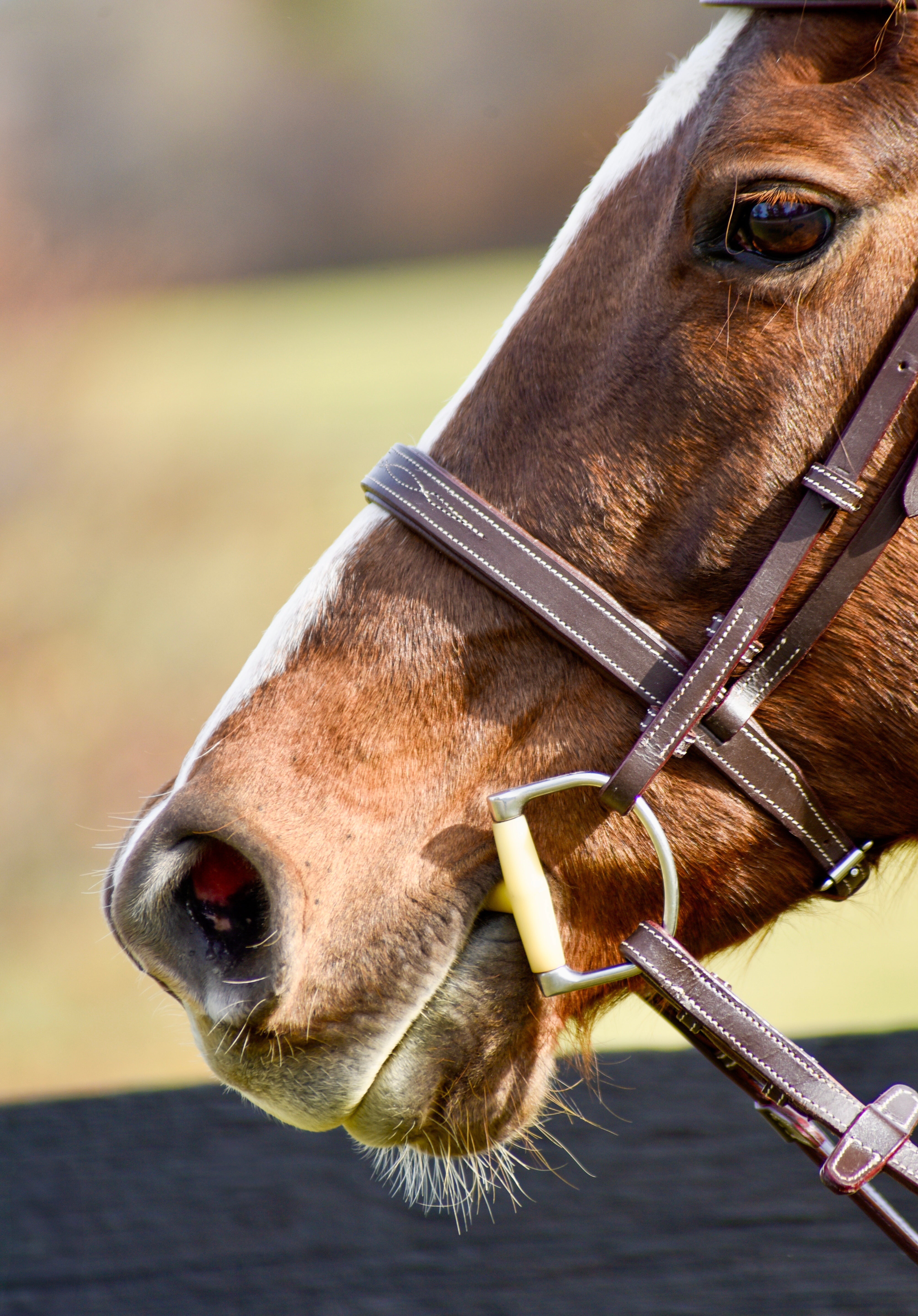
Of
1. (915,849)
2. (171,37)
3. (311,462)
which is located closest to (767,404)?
(915,849)

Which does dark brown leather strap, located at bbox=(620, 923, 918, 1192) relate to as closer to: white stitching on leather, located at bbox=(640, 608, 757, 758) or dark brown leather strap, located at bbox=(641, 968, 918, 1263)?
dark brown leather strap, located at bbox=(641, 968, 918, 1263)

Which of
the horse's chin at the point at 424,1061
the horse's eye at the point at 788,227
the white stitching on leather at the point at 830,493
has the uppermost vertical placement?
the horse's eye at the point at 788,227

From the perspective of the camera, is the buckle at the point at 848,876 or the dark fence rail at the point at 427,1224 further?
the dark fence rail at the point at 427,1224

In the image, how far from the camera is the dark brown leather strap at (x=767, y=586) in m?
0.88

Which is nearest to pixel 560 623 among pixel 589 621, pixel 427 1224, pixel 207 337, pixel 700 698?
pixel 589 621

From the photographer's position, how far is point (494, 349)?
3.50 ft

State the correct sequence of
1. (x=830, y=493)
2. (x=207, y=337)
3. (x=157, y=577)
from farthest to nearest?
(x=207, y=337) → (x=157, y=577) → (x=830, y=493)

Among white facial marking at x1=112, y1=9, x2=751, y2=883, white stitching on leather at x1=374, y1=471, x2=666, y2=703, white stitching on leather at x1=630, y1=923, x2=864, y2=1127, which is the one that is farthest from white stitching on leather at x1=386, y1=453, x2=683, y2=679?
white stitching on leather at x1=630, y1=923, x2=864, y2=1127

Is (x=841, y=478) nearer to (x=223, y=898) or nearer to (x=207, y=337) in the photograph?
(x=223, y=898)

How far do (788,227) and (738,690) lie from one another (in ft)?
1.37

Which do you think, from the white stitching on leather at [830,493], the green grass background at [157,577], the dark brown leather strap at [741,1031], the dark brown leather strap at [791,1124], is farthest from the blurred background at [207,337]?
the white stitching on leather at [830,493]

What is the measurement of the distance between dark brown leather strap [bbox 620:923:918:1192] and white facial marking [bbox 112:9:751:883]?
46 cm

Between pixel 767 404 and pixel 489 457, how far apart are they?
274mm

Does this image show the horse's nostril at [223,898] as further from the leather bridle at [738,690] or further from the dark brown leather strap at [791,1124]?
the dark brown leather strap at [791,1124]
